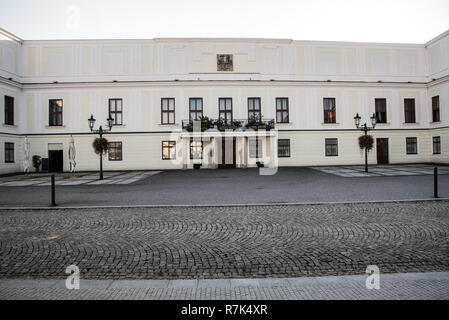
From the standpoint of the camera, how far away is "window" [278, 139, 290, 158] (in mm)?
26469

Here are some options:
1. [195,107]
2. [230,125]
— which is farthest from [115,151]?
[230,125]

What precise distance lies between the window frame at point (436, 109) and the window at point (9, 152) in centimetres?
4061

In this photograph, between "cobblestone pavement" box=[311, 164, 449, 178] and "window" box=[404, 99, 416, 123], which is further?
"window" box=[404, 99, 416, 123]

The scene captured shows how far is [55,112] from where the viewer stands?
2625 centimetres

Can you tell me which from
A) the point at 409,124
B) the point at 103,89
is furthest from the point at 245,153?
the point at 409,124

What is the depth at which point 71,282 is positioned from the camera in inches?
146

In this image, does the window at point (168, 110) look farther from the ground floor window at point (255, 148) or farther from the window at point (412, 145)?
the window at point (412, 145)

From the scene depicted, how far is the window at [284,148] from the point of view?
86.8 ft

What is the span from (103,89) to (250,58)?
583 inches

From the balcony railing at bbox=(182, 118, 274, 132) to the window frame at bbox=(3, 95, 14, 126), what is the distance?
619 inches

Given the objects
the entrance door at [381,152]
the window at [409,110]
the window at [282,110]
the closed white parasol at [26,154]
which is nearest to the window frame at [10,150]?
the closed white parasol at [26,154]

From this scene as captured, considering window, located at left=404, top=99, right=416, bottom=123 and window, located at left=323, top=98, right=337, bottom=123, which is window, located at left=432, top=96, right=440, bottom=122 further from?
window, located at left=323, top=98, right=337, bottom=123

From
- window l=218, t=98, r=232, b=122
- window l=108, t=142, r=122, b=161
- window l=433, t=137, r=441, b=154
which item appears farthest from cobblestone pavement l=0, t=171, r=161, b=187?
window l=433, t=137, r=441, b=154
